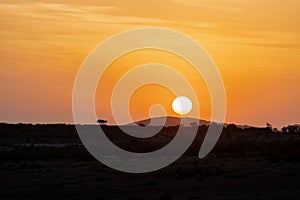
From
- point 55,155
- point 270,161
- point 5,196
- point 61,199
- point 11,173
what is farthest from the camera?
point 55,155

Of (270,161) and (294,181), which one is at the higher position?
(270,161)

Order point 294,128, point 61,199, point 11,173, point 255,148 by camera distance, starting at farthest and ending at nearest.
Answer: point 294,128 → point 255,148 → point 11,173 → point 61,199

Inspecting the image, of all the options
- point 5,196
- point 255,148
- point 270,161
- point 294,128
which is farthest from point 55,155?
point 294,128

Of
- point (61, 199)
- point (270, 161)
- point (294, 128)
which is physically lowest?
point (61, 199)

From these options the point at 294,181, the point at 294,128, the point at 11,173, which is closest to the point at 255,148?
the point at 11,173

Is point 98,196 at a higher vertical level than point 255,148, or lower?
lower

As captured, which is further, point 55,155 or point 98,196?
point 55,155

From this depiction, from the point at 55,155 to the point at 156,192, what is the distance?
44091 millimetres

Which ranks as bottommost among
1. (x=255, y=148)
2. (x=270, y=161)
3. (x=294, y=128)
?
(x=270, y=161)

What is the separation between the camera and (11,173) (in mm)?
61938

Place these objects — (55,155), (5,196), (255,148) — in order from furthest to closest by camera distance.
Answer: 1. (55,155)
2. (255,148)
3. (5,196)

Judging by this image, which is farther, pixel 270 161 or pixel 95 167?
pixel 95 167

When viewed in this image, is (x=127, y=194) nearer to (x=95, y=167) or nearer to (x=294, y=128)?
(x=95, y=167)

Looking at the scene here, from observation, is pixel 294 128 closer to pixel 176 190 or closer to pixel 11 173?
pixel 11 173
